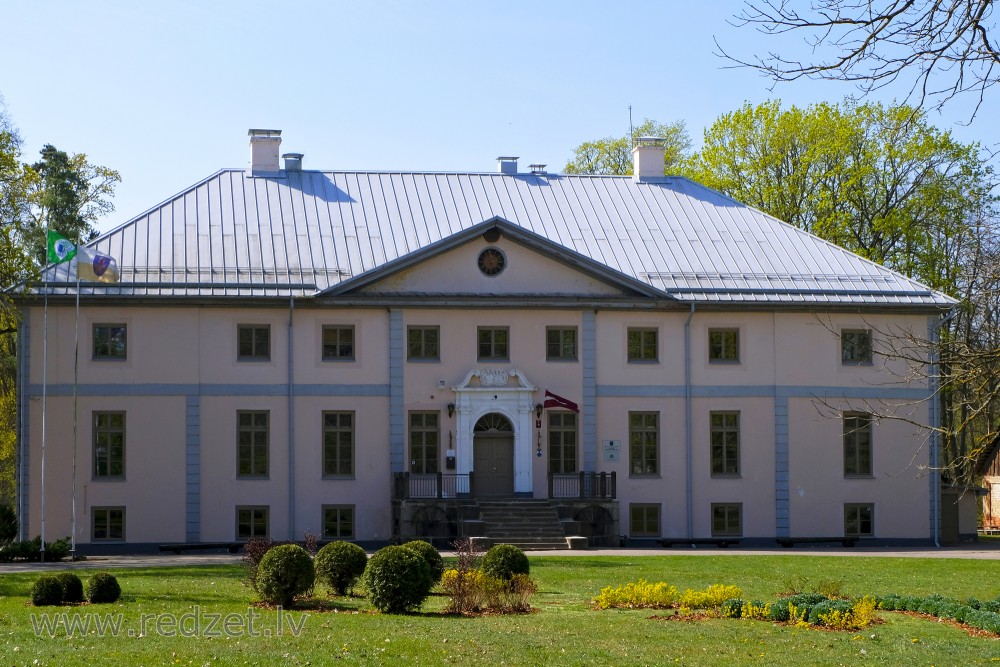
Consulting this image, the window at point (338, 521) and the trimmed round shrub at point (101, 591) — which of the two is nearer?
the trimmed round shrub at point (101, 591)

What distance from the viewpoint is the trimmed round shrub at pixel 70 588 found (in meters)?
20.5

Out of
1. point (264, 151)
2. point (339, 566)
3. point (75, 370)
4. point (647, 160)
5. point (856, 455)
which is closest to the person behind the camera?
point (339, 566)

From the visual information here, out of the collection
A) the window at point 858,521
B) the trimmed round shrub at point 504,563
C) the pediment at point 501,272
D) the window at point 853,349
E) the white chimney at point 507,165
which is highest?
the white chimney at point 507,165

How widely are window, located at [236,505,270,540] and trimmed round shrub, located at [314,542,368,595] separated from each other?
16.4 m

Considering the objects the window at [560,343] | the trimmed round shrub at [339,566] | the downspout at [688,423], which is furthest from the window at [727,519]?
the trimmed round shrub at [339,566]

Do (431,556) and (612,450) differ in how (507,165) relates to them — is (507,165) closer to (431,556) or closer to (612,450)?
(612,450)

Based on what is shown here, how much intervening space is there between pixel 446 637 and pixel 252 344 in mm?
22460

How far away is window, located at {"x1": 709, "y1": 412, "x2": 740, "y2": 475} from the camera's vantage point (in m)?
39.9

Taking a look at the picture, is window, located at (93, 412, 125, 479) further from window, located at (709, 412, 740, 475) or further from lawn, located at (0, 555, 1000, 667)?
window, located at (709, 412, 740, 475)

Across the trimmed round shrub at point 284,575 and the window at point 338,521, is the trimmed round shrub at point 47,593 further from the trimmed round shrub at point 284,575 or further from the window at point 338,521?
the window at point 338,521

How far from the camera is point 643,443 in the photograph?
130ft

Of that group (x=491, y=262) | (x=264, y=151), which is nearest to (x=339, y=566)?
(x=491, y=262)

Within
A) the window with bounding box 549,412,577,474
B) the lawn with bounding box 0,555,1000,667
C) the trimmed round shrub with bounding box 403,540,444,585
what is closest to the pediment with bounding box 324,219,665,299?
the window with bounding box 549,412,577,474

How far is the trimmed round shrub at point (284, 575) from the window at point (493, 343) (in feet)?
63.6
